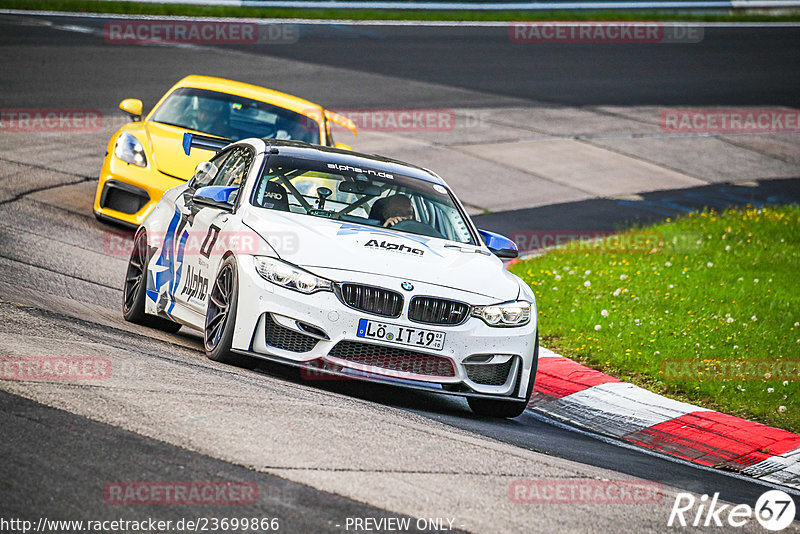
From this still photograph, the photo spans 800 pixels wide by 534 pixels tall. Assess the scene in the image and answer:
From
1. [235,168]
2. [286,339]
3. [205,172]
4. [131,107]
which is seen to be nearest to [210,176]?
[205,172]

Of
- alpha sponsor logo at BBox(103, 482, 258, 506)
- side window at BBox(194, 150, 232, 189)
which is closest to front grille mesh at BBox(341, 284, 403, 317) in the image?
alpha sponsor logo at BBox(103, 482, 258, 506)

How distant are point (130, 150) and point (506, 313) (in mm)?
6252

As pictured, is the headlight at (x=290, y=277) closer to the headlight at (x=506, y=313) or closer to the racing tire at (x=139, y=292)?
the headlight at (x=506, y=313)

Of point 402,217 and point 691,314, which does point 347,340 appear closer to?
point 402,217

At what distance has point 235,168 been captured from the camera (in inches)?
343

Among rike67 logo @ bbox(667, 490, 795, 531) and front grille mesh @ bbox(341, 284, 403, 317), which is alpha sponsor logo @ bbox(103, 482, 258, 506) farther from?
front grille mesh @ bbox(341, 284, 403, 317)

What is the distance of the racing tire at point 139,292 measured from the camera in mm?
8766

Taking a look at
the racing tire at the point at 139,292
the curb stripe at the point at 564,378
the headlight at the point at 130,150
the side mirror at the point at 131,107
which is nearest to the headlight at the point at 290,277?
the racing tire at the point at 139,292

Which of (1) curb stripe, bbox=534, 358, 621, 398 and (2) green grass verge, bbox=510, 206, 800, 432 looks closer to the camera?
(1) curb stripe, bbox=534, 358, 621, 398

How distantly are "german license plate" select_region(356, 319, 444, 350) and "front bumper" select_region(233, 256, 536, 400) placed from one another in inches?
1.0

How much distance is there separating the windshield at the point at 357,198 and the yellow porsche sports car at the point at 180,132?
3795 mm

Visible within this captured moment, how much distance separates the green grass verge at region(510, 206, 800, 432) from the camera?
9055mm

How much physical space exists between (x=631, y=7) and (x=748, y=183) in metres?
15.0

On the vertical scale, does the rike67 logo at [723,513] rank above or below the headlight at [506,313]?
below
